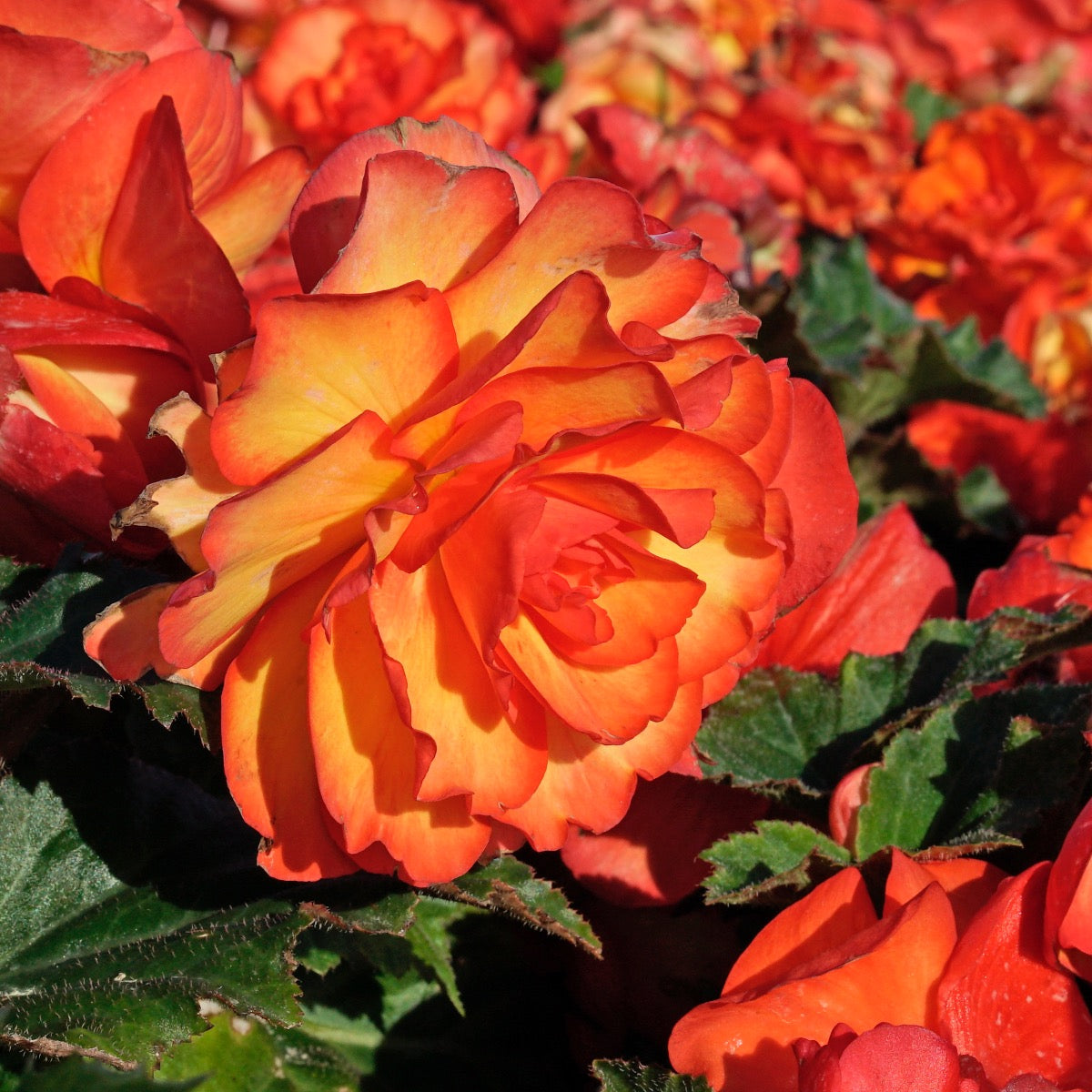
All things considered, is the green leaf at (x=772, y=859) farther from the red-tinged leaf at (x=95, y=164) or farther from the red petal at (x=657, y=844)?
the red-tinged leaf at (x=95, y=164)

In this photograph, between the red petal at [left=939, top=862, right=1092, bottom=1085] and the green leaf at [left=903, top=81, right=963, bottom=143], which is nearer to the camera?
the red petal at [left=939, top=862, right=1092, bottom=1085]

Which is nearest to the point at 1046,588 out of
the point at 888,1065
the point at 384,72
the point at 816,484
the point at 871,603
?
the point at 871,603

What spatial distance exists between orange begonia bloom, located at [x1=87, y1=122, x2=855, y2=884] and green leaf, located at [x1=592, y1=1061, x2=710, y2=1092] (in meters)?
0.11

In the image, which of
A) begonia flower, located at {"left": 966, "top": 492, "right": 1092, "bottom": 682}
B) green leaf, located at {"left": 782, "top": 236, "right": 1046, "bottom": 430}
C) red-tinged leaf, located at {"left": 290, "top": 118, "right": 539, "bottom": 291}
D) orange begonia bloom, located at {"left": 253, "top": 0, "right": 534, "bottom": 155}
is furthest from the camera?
orange begonia bloom, located at {"left": 253, "top": 0, "right": 534, "bottom": 155}

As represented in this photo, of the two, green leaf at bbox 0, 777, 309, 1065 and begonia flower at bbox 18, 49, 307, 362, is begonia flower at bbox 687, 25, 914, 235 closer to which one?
begonia flower at bbox 18, 49, 307, 362

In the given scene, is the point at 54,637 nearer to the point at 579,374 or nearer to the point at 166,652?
the point at 166,652

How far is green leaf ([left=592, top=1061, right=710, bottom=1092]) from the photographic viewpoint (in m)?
0.56

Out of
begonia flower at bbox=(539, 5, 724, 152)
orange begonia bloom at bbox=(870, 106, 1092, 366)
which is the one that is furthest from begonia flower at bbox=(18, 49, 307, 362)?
orange begonia bloom at bbox=(870, 106, 1092, 366)

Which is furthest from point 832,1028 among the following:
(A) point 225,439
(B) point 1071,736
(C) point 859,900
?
(A) point 225,439

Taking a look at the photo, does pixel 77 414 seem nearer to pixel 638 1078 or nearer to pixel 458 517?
pixel 458 517

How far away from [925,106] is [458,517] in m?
1.39

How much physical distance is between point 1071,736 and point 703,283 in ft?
1.08

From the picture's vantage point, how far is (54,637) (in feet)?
1.93

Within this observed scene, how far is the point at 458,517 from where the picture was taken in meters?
0.50
